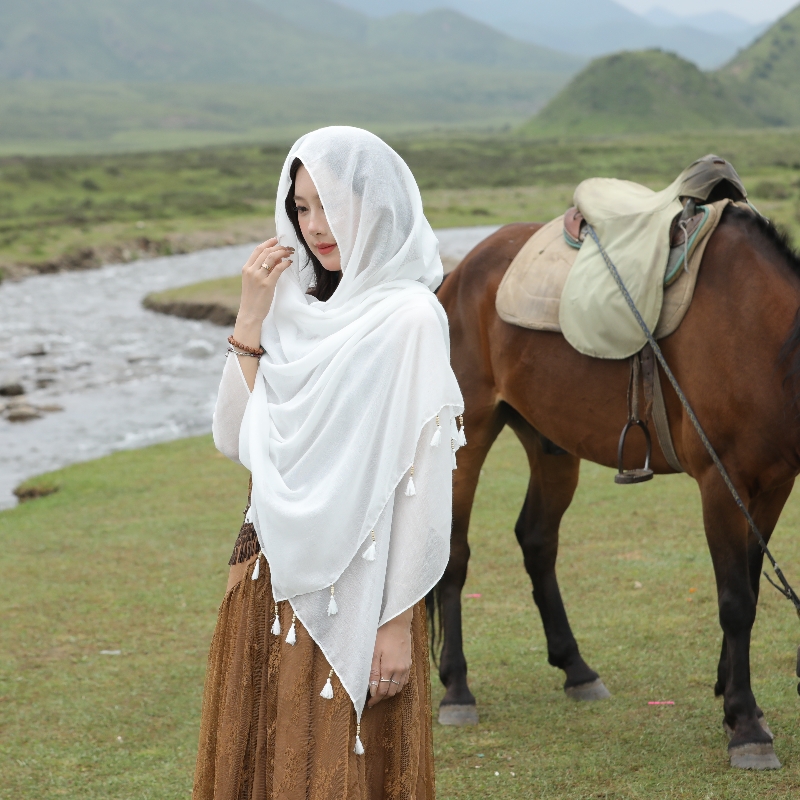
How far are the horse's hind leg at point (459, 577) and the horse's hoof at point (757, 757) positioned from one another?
1056 mm

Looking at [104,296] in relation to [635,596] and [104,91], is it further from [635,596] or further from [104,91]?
[104,91]

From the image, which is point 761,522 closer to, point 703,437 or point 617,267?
point 703,437

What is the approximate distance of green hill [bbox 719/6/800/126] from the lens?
9238 centimetres

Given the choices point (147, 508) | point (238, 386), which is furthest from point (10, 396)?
point (238, 386)

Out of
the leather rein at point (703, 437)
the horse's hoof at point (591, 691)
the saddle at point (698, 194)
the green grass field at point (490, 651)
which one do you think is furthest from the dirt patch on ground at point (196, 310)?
the leather rein at point (703, 437)

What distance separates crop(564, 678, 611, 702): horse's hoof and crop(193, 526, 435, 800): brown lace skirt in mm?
2013

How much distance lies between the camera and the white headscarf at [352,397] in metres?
2.24

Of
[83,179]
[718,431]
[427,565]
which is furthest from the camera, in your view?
[83,179]

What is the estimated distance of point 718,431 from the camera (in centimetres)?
362

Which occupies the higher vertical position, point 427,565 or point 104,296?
point 427,565

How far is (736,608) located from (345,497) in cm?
193

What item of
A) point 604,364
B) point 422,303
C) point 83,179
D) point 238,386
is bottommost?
point 83,179

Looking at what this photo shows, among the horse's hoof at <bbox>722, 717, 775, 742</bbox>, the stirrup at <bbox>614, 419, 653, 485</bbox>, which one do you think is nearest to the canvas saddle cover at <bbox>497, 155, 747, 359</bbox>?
the stirrup at <bbox>614, 419, 653, 485</bbox>

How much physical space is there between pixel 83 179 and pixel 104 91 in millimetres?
133672
